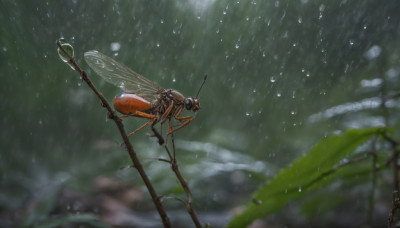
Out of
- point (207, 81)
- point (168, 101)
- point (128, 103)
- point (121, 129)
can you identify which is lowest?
point (121, 129)

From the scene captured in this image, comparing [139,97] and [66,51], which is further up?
[139,97]

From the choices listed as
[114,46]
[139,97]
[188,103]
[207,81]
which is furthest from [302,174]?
[114,46]

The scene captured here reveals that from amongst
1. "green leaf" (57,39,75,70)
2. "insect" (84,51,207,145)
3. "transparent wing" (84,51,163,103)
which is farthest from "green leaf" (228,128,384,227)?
"green leaf" (57,39,75,70)

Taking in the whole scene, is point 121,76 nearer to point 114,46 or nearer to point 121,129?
point 121,129

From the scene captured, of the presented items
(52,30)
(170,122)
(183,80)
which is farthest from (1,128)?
(170,122)

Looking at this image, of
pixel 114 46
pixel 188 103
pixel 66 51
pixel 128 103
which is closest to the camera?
pixel 66 51

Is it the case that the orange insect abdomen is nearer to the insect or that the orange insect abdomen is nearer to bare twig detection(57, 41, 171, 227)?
the insect

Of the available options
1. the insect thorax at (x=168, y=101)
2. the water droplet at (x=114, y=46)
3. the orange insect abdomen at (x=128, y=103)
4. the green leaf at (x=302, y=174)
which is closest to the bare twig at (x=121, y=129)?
the orange insect abdomen at (x=128, y=103)
